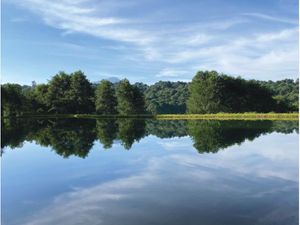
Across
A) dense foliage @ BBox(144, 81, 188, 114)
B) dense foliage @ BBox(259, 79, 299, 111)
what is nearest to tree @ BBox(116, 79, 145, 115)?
dense foliage @ BBox(259, 79, 299, 111)

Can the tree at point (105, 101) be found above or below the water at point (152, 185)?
above

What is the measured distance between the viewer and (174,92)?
294 ft

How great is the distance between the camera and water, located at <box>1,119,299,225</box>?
6.69m

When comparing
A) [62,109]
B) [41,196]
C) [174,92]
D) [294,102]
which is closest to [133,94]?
[62,109]

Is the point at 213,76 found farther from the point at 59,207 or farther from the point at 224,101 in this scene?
the point at 59,207

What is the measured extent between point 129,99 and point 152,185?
45.3 m

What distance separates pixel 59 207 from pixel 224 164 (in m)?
6.08

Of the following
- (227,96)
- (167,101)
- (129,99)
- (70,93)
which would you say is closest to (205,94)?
(227,96)

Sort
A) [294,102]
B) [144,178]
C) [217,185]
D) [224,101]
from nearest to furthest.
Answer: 1. [217,185]
2. [144,178]
3. [224,101]
4. [294,102]

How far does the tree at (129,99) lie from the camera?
54375 mm

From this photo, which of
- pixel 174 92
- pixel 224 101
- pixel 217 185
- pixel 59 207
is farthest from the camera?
pixel 174 92

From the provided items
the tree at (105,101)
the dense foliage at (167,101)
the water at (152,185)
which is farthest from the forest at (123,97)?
the water at (152,185)

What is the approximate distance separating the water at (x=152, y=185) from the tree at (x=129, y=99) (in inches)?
1486

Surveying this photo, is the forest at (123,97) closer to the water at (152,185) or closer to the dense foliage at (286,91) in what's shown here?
the dense foliage at (286,91)
